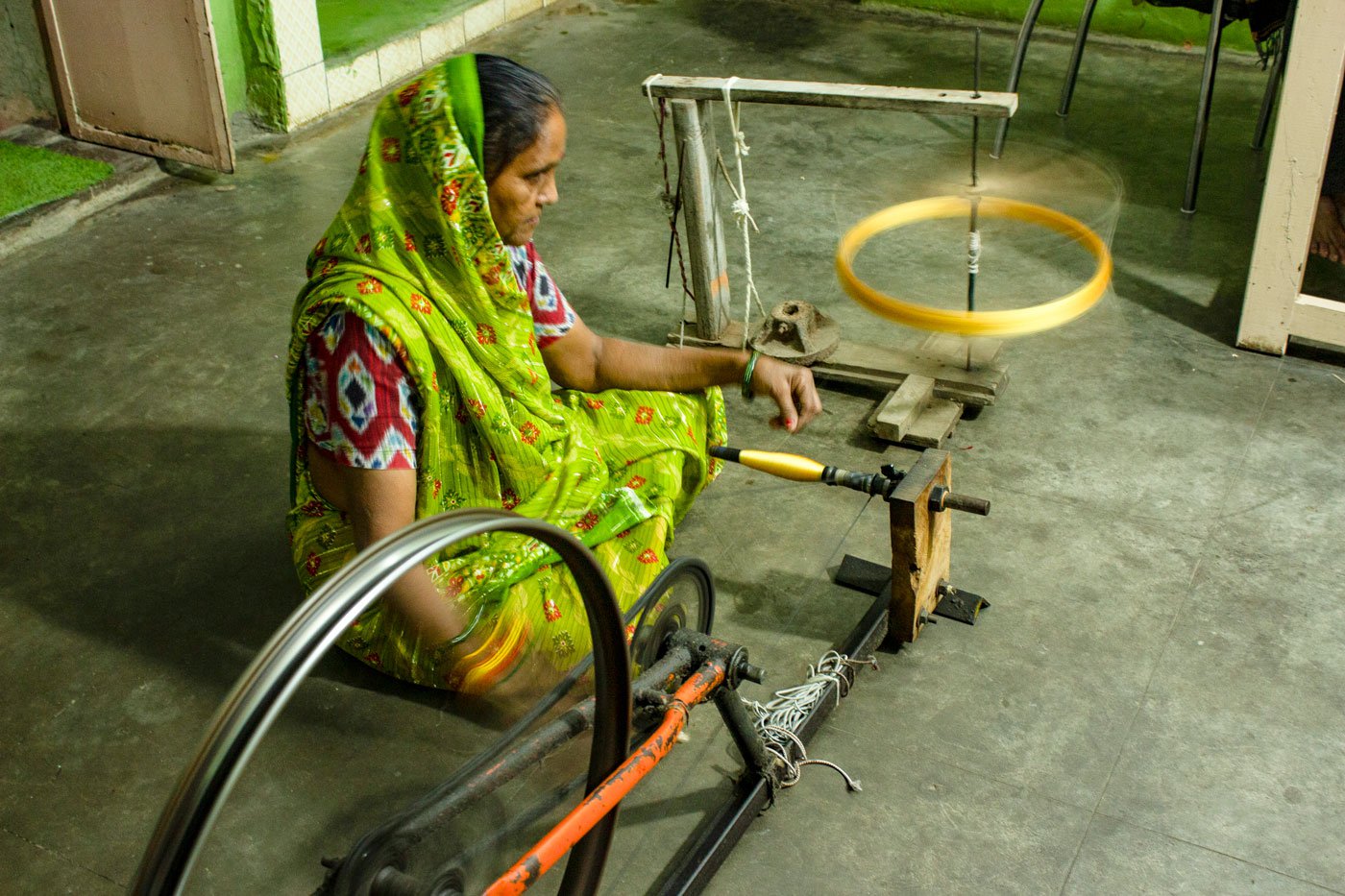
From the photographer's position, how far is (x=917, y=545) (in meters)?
2.11

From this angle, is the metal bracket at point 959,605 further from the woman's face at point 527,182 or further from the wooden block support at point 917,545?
the woman's face at point 527,182

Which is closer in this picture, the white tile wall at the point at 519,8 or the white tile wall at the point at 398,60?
the white tile wall at the point at 398,60

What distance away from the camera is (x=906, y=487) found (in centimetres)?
208

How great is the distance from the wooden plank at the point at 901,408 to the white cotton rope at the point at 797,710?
735 millimetres

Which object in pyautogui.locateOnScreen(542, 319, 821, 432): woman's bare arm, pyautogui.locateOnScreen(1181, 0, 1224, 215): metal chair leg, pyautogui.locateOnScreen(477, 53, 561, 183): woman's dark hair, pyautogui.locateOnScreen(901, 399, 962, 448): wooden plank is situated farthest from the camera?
pyautogui.locateOnScreen(1181, 0, 1224, 215): metal chair leg

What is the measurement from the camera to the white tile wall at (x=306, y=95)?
175 inches

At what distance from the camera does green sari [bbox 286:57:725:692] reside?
178 cm

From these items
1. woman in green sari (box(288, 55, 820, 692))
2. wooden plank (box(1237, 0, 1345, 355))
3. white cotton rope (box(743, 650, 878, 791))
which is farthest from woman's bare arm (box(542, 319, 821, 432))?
wooden plank (box(1237, 0, 1345, 355))

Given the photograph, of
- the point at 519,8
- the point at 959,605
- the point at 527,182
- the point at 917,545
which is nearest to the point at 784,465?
the point at 917,545

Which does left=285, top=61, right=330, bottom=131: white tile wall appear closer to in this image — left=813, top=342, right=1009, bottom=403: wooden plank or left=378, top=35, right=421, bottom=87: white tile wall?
Answer: left=378, top=35, right=421, bottom=87: white tile wall

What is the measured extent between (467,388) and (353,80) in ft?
10.5

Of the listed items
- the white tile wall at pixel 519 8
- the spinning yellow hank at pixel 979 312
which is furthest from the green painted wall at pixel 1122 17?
the spinning yellow hank at pixel 979 312

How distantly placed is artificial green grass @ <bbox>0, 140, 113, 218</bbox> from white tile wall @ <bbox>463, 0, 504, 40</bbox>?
173 cm

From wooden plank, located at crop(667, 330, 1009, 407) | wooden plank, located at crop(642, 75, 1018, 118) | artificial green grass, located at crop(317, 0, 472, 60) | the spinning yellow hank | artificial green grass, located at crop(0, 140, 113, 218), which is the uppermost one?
wooden plank, located at crop(642, 75, 1018, 118)
